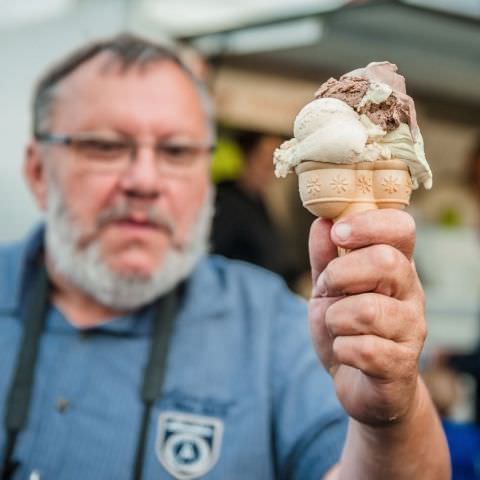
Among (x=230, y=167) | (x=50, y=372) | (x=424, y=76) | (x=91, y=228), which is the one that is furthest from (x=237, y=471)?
(x=424, y=76)

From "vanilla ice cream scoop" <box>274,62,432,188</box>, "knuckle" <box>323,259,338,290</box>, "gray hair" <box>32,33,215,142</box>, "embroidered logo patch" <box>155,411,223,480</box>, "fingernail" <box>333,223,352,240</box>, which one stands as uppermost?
"gray hair" <box>32,33,215,142</box>

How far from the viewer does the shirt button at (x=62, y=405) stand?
179 cm

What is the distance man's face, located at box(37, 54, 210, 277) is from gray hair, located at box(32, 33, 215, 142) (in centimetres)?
3

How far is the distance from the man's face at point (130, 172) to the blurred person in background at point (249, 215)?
222 centimetres

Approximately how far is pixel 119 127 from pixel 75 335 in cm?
55

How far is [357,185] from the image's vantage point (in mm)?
1115

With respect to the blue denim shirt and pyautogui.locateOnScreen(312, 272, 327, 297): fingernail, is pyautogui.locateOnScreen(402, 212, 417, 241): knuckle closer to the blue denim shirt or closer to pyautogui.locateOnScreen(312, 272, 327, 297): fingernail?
pyautogui.locateOnScreen(312, 272, 327, 297): fingernail

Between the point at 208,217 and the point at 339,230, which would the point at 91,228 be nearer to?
the point at 208,217


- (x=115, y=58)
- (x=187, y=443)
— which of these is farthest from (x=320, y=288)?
(x=115, y=58)

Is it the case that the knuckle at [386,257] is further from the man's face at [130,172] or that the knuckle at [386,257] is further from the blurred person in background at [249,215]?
the blurred person in background at [249,215]

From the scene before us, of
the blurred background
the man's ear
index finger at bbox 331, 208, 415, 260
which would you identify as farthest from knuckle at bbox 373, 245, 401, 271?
the blurred background

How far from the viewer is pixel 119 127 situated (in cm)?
197

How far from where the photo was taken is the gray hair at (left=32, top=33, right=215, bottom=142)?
2057mm

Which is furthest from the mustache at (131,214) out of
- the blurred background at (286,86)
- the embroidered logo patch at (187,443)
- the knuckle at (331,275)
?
the blurred background at (286,86)
